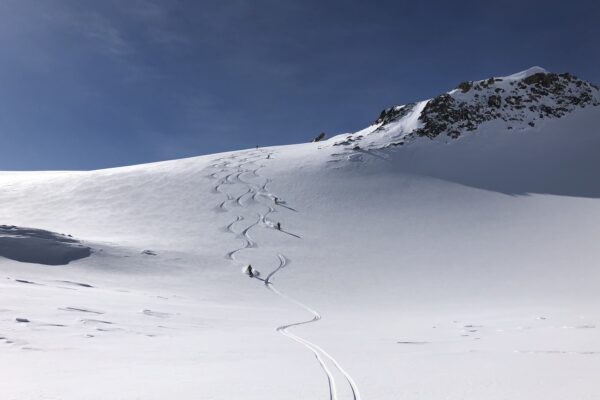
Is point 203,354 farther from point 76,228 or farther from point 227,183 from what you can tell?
point 227,183

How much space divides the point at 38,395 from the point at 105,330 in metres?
5.04

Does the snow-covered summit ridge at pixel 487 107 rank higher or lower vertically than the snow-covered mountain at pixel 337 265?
higher

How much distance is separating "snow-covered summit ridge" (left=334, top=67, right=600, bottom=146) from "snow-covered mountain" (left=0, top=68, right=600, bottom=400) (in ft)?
0.98

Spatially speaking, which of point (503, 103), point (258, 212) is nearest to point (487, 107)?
point (503, 103)

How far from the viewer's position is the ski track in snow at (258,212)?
7.17 meters

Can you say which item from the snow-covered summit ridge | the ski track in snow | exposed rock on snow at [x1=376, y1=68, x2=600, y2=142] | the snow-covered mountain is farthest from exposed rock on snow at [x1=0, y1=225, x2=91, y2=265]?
exposed rock on snow at [x1=376, y1=68, x2=600, y2=142]

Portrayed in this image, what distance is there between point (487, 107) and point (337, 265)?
43481mm

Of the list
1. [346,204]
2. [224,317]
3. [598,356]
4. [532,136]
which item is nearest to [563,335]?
[598,356]

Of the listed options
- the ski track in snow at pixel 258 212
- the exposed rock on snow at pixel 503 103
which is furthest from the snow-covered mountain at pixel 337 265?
the exposed rock on snow at pixel 503 103

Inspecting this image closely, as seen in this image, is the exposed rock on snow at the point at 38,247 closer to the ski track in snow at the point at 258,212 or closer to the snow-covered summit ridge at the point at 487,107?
the ski track in snow at the point at 258,212

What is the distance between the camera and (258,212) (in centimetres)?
3600

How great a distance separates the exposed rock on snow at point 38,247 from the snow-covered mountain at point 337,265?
0.39 ft

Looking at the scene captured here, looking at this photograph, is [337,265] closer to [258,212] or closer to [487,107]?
[258,212]

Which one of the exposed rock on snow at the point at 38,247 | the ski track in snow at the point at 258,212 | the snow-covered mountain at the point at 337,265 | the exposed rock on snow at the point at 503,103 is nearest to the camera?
the snow-covered mountain at the point at 337,265
